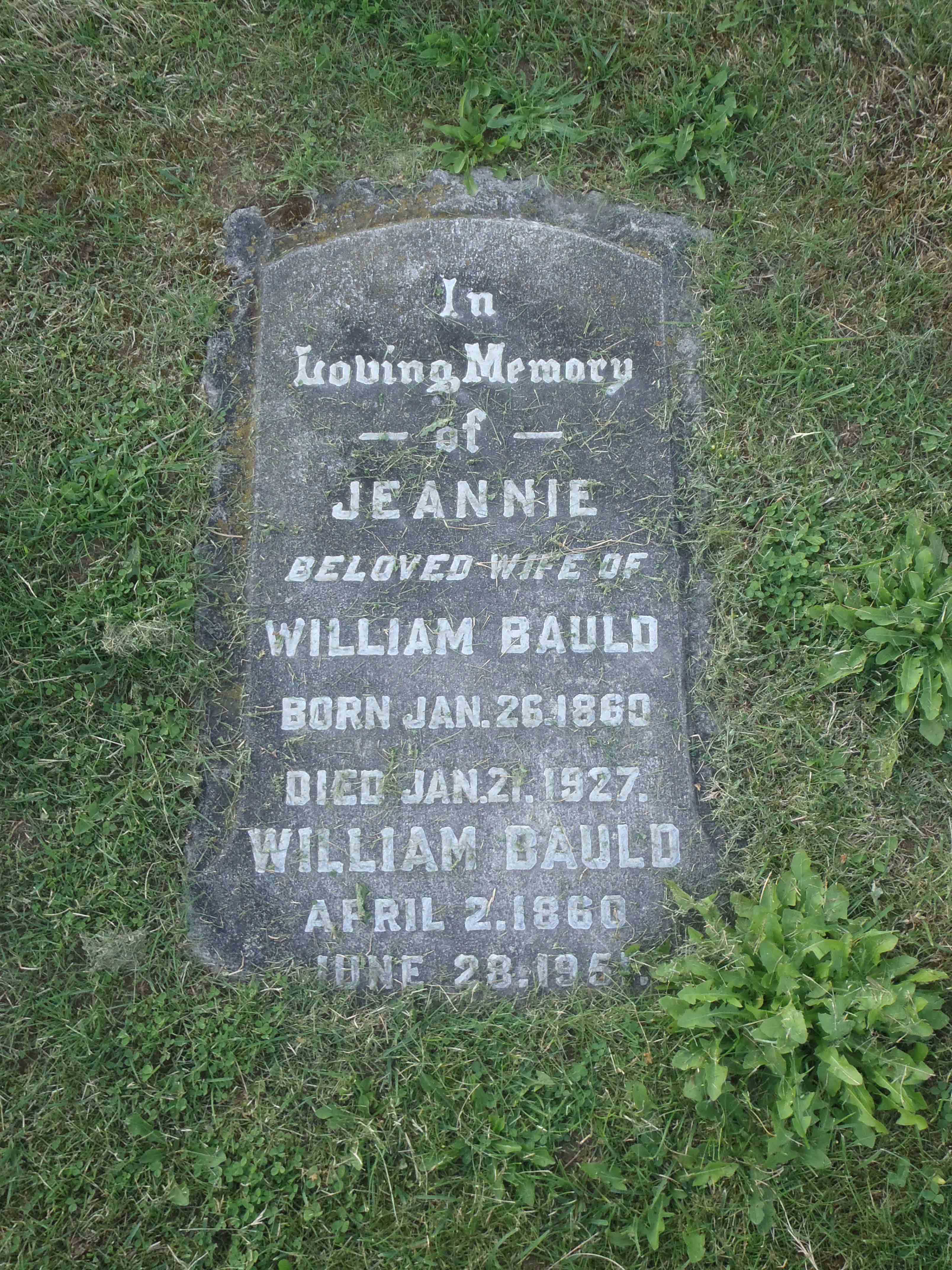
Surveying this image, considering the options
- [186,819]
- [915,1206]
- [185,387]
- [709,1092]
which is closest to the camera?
[709,1092]

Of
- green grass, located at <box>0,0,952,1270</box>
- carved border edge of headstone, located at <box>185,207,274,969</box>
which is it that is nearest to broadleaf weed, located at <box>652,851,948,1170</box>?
green grass, located at <box>0,0,952,1270</box>

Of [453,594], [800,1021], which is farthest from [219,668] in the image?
[800,1021]

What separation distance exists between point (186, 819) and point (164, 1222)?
1.06 m

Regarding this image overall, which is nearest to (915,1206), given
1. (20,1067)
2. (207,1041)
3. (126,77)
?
(207,1041)

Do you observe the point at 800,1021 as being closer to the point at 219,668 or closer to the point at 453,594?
the point at 453,594

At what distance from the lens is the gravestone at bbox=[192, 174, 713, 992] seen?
8.26 ft

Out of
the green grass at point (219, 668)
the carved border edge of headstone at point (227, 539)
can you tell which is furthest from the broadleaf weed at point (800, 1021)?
the carved border edge of headstone at point (227, 539)

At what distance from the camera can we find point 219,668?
2631 millimetres

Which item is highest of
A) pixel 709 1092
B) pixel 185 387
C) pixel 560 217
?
pixel 560 217

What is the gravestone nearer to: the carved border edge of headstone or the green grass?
the carved border edge of headstone

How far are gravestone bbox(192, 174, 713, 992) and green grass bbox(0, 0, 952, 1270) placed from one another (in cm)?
Answer: 13

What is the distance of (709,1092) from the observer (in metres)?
2.30

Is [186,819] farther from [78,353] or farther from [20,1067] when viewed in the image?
[78,353]

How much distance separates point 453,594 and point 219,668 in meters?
0.71
